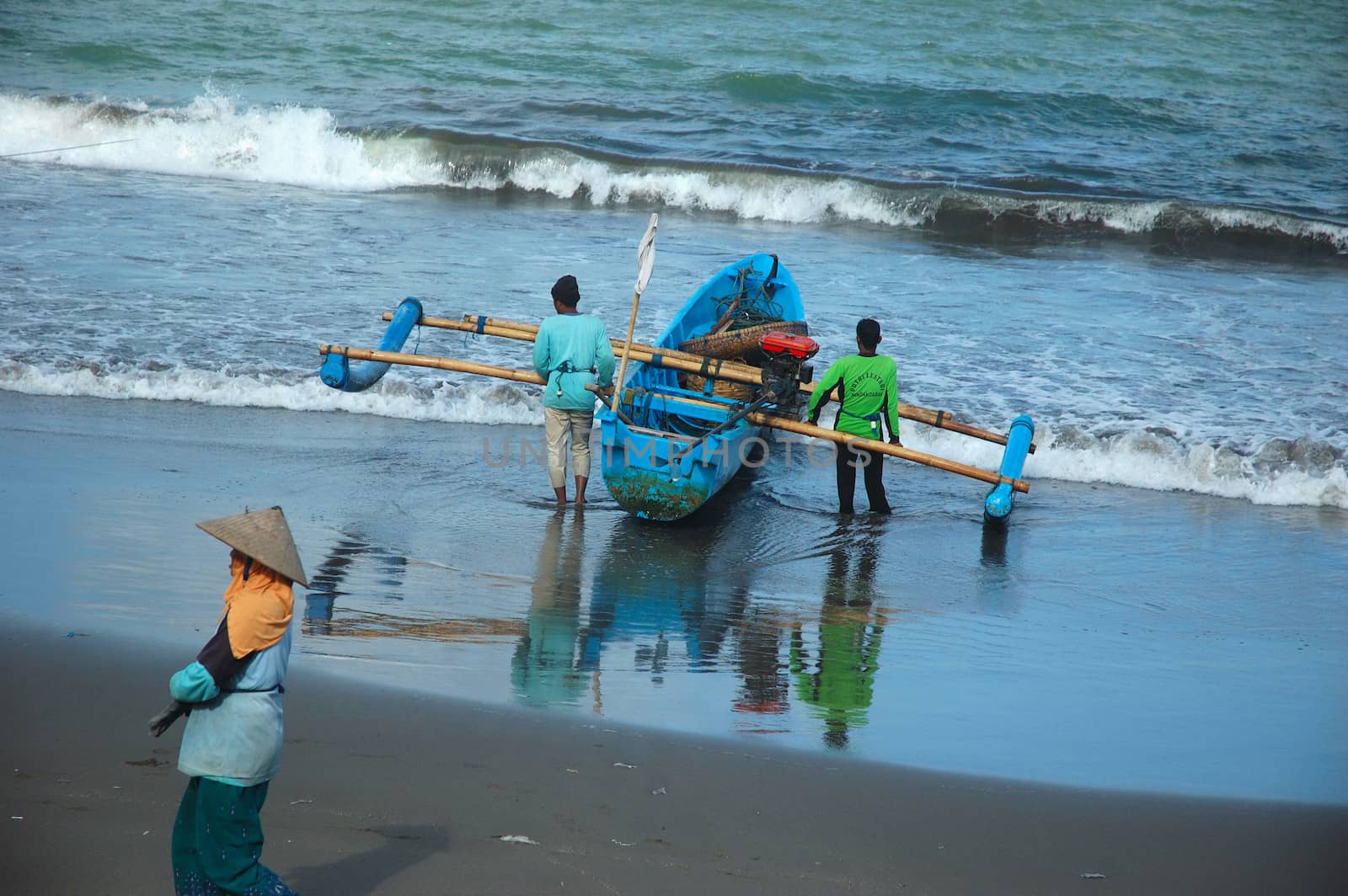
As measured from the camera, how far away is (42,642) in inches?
211

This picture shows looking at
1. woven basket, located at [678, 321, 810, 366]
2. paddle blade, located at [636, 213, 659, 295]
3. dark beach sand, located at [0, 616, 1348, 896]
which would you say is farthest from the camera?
woven basket, located at [678, 321, 810, 366]

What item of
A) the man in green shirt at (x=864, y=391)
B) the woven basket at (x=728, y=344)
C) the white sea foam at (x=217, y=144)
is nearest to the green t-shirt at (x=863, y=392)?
the man in green shirt at (x=864, y=391)

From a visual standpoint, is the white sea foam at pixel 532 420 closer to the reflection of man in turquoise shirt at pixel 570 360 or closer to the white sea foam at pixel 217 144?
the reflection of man in turquoise shirt at pixel 570 360

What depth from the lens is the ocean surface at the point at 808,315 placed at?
5801 mm

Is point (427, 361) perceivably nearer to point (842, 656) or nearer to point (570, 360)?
point (570, 360)

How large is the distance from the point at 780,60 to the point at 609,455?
20.5 meters

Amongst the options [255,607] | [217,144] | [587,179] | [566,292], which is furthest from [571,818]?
[217,144]

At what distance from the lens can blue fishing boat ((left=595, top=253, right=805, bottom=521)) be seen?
7734 mm

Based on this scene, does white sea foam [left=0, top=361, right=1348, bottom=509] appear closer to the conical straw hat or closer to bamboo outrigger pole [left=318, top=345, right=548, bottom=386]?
bamboo outrigger pole [left=318, top=345, right=548, bottom=386]

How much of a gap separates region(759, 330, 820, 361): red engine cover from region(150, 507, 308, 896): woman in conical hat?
6.13 meters

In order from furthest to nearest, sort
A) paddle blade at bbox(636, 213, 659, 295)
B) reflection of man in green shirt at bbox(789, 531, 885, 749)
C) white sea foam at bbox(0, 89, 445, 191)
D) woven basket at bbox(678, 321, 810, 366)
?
1. white sea foam at bbox(0, 89, 445, 191)
2. woven basket at bbox(678, 321, 810, 366)
3. paddle blade at bbox(636, 213, 659, 295)
4. reflection of man in green shirt at bbox(789, 531, 885, 749)

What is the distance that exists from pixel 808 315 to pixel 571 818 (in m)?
10.1

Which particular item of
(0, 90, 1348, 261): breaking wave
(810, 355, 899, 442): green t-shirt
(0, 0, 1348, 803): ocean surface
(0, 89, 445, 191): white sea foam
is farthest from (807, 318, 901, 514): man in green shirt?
(0, 89, 445, 191): white sea foam

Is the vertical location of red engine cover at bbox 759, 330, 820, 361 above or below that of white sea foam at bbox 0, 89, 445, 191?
below
